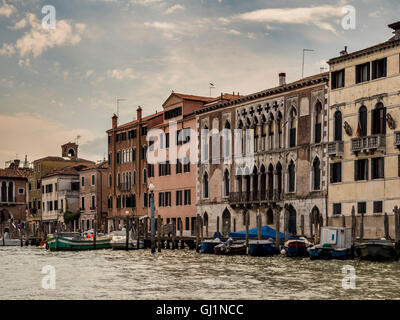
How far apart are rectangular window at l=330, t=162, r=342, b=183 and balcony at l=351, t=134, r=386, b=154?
5.18ft

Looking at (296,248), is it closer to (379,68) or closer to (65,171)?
(379,68)

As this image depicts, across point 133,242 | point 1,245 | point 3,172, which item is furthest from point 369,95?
point 3,172

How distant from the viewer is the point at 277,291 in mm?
17266

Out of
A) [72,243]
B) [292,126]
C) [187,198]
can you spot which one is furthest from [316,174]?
[72,243]

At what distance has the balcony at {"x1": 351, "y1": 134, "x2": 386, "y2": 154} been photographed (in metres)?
33.6

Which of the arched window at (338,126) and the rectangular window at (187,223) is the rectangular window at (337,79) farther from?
the rectangular window at (187,223)

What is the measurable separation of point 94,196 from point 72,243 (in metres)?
21.6

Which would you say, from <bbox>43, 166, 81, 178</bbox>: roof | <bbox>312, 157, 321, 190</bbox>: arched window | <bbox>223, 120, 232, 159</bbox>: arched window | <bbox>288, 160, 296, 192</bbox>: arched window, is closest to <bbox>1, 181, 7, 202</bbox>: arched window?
<bbox>43, 166, 81, 178</bbox>: roof

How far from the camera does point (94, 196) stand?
65.4 meters

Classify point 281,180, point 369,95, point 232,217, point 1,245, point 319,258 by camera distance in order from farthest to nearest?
1. point 1,245
2. point 232,217
3. point 281,180
4. point 369,95
5. point 319,258

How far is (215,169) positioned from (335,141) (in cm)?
1175

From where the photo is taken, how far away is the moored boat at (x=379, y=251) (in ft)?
86.6

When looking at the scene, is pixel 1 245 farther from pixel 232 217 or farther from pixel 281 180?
pixel 281 180

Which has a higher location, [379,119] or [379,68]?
[379,68]
